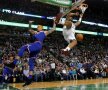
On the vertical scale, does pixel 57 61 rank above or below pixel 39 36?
below

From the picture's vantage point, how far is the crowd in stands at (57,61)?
1561 cm

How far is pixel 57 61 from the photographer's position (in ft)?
62.8

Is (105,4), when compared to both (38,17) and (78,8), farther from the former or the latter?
(78,8)

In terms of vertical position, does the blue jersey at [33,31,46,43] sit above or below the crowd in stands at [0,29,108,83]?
above

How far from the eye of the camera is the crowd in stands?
1561 centimetres

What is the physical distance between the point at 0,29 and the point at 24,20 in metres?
1.83

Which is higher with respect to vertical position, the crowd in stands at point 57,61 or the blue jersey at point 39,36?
the blue jersey at point 39,36

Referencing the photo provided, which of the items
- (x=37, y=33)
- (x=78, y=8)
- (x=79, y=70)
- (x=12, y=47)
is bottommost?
(x=79, y=70)

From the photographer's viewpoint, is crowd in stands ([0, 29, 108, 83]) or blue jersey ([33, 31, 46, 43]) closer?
blue jersey ([33, 31, 46, 43])

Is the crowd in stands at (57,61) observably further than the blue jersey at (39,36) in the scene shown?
Yes

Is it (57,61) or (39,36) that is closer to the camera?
(39,36)

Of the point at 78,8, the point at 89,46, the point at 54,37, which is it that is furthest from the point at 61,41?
the point at 78,8

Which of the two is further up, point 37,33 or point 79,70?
point 37,33

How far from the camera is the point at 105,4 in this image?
87.6 feet
